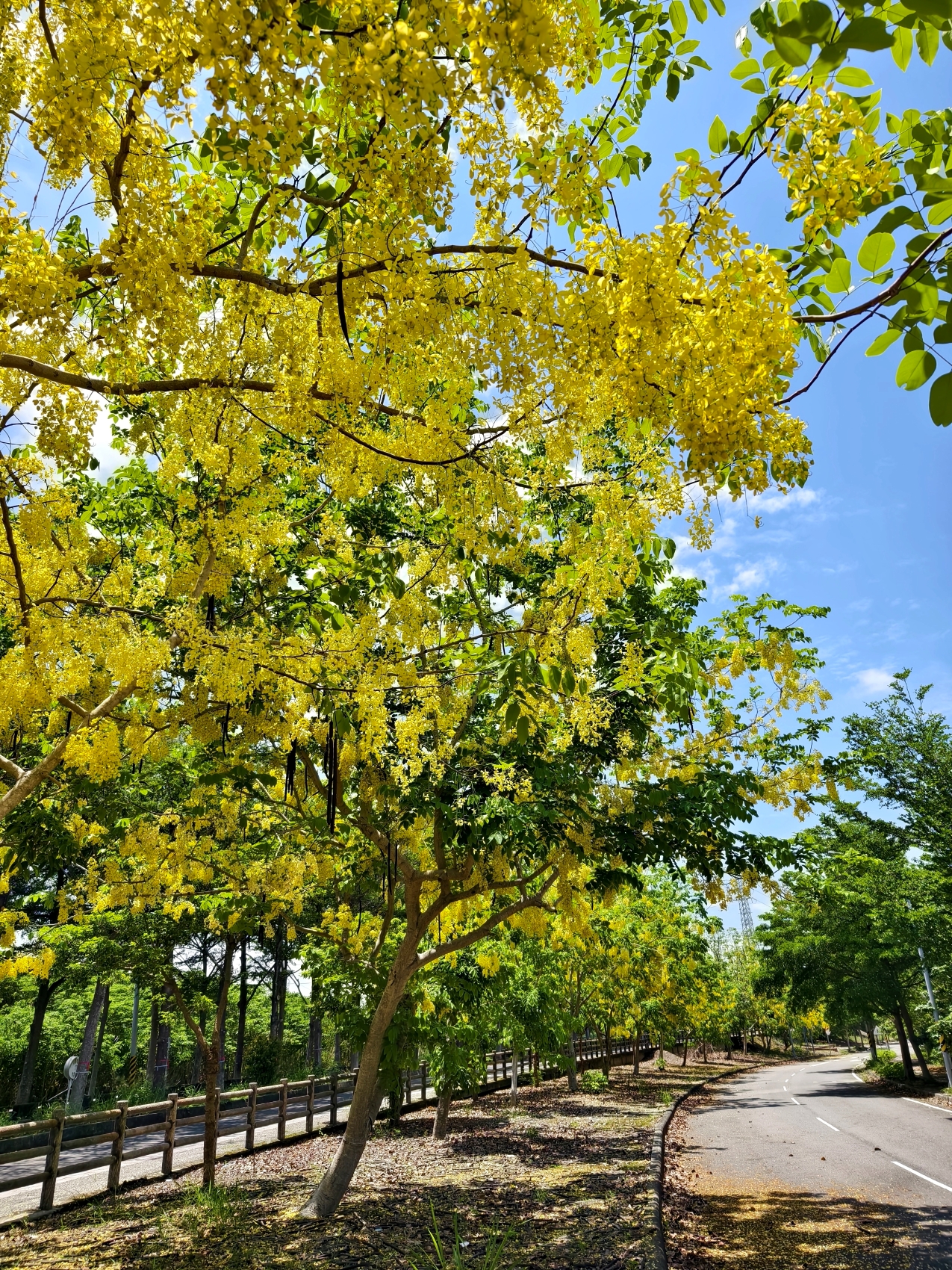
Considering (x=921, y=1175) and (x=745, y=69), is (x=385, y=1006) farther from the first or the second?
(x=745, y=69)

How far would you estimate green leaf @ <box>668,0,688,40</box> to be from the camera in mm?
2424

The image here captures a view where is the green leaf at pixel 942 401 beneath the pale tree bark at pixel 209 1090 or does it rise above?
above

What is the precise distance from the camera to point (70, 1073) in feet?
Result: 41.7

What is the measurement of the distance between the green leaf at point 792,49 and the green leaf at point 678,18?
127cm

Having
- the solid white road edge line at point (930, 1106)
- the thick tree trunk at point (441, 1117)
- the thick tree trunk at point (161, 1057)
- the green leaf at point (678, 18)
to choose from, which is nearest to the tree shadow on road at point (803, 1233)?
the thick tree trunk at point (441, 1117)

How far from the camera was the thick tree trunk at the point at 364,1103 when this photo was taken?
6.20 m

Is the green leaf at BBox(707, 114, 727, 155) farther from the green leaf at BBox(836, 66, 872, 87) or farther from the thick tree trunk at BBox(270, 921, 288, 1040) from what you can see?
the thick tree trunk at BBox(270, 921, 288, 1040)

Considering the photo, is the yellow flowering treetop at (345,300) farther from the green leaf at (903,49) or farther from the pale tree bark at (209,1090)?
the pale tree bark at (209,1090)

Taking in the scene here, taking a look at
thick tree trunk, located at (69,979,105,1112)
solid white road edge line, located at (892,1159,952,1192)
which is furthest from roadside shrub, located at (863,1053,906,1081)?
thick tree trunk, located at (69,979,105,1112)

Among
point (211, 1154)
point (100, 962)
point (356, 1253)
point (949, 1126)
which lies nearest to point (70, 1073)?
point (100, 962)

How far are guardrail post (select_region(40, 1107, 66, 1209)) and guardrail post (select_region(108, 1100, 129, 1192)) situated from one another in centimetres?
68

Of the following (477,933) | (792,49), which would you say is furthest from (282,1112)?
(792,49)

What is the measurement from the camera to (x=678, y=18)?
247cm

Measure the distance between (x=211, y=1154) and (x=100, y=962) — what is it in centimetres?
269
